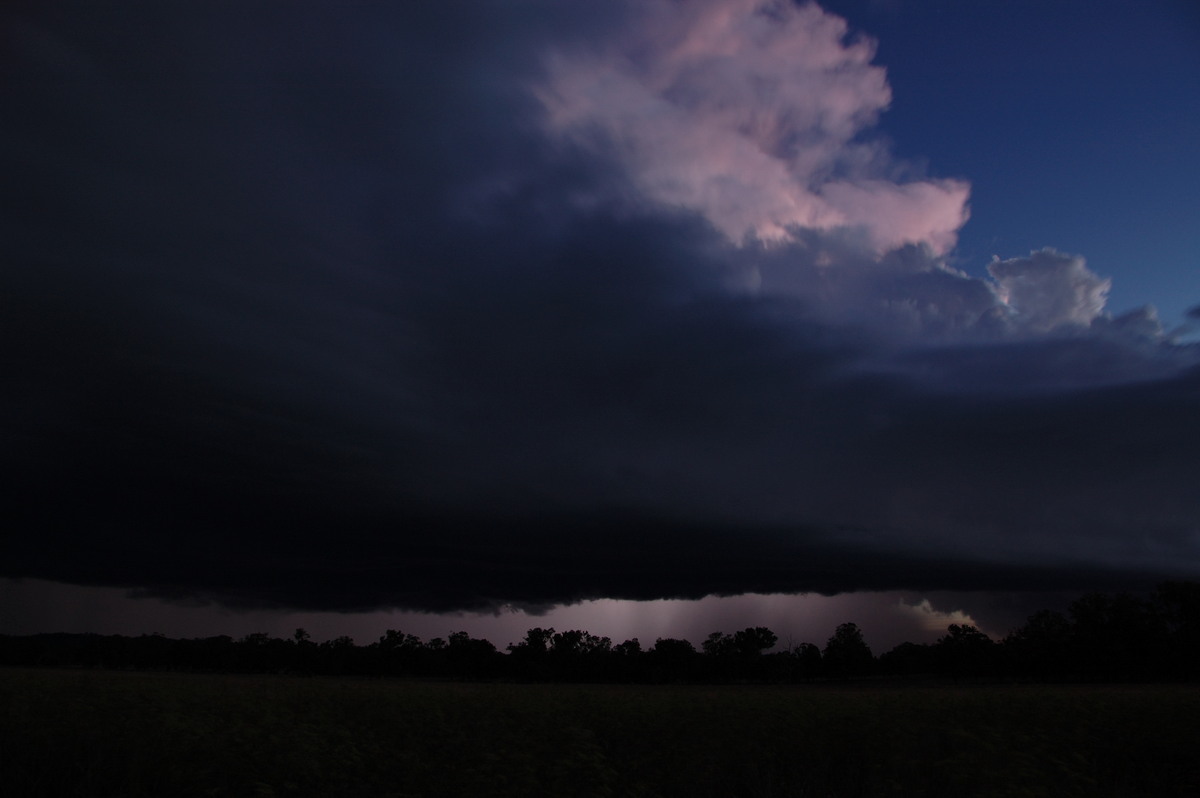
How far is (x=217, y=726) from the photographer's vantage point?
93.7ft

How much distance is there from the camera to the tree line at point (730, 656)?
462 feet

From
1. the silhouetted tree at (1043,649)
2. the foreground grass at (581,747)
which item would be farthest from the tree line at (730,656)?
the foreground grass at (581,747)

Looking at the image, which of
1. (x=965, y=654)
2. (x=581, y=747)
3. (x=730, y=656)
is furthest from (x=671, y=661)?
(x=581, y=747)

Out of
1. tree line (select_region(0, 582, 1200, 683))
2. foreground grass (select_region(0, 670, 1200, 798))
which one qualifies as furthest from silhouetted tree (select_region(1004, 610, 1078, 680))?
foreground grass (select_region(0, 670, 1200, 798))

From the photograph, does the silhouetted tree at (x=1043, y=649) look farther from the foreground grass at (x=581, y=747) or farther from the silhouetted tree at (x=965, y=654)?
the foreground grass at (x=581, y=747)

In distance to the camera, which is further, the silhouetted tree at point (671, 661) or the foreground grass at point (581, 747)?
the silhouetted tree at point (671, 661)

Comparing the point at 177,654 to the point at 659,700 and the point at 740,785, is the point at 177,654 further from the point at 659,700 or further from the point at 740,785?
the point at 740,785

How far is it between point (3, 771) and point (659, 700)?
29.3 m

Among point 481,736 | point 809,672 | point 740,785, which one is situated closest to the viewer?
point 740,785

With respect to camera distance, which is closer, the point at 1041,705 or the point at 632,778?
the point at 632,778

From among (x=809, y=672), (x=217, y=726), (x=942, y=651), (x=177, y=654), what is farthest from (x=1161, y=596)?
(x=177, y=654)

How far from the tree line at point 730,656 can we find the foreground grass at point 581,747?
128m

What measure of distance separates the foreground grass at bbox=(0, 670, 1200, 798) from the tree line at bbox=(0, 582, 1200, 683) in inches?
5045

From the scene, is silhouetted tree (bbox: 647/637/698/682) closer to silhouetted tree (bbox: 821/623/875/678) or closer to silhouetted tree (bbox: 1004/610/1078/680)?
silhouetted tree (bbox: 821/623/875/678)
